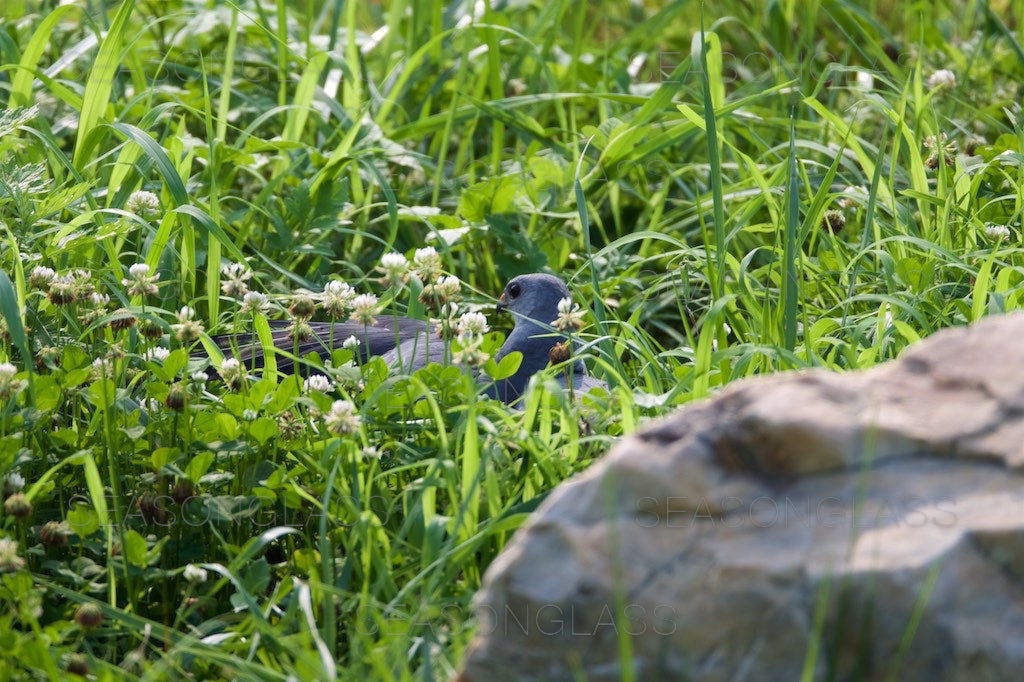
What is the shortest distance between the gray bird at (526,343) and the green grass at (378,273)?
0.44ft

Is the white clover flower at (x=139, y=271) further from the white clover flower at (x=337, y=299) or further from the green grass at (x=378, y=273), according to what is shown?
the white clover flower at (x=337, y=299)

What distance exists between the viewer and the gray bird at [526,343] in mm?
2824

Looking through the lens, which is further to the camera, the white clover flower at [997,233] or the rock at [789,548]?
the white clover flower at [997,233]

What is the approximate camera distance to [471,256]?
3.88 m

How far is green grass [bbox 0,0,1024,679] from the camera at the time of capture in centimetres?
210

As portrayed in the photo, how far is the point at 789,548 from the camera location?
4.88ft

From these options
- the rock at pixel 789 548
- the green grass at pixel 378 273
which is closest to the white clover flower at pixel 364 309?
the green grass at pixel 378 273

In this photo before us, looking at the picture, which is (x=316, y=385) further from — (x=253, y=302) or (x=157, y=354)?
(x=157, y=354)

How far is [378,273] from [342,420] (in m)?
1.70

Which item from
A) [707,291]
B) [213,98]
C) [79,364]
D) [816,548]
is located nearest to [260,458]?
[79,364]

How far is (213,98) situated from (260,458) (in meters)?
2.40

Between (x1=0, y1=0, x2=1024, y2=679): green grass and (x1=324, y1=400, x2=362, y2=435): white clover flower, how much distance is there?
0.04 meters

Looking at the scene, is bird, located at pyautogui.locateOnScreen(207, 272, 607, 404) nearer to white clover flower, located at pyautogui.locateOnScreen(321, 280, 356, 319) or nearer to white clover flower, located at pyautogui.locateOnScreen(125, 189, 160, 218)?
white clover flower, located at pyautogui.locateOnScreen(321, 280, 356, 319)

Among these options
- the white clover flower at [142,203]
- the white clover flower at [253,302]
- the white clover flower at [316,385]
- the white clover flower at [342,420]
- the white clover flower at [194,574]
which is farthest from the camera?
the white clover flower at [142,203]
